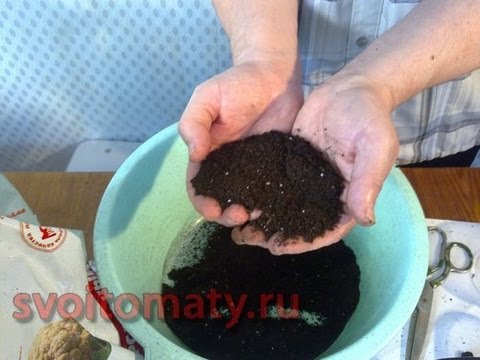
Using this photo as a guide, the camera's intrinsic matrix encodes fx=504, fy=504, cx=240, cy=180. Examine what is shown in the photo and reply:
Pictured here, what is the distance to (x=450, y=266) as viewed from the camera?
647 mm

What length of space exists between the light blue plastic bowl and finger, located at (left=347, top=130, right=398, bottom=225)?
81mm

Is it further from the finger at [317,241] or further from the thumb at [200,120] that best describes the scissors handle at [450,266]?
the thumb at [200,120]

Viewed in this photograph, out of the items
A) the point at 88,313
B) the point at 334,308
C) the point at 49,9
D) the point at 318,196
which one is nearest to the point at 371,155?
the point at 318,196

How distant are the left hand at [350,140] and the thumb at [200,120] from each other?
11 centimetres

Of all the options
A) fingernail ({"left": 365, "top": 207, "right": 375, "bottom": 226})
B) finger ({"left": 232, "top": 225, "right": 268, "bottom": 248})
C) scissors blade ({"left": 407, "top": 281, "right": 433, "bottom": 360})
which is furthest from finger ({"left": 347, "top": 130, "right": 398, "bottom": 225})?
scissors blade ({"left": 407, "top": 281, "right": 433, "bottom": 360})

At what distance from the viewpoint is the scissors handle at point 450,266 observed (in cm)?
63

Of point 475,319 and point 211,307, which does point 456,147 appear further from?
point 211,307

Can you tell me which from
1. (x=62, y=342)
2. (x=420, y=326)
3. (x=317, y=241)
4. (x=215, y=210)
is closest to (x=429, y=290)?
(x=420, y=326)

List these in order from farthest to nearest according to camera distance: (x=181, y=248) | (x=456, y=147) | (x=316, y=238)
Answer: (x=456, y=147)
(x=181, y=248)
(x=316, y=238)

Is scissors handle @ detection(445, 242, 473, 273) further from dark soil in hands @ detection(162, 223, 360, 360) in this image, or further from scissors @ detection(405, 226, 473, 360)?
dark soil in hands @ detection(162, 223, 360, 360)

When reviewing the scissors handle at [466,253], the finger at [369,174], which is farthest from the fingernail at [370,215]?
the scissors handle at [466,253]

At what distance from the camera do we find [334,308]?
579 millimetres

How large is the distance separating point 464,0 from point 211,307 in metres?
0.46

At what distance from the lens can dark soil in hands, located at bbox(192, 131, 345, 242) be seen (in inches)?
21.4
